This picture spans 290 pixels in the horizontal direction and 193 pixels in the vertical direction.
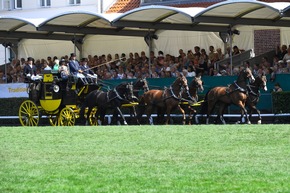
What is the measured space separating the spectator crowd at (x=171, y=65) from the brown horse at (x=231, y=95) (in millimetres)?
1366

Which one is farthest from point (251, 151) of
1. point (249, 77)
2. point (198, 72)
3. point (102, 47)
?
point (102, 47)

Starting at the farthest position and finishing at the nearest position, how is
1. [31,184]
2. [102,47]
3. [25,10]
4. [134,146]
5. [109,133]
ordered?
[25,10] → [102,47] → [109,133] → [134,146] → [31,184]

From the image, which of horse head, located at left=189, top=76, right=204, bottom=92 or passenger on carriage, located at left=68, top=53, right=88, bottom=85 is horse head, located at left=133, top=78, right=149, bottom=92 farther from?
passenger on carriage, located at left=68, top=53, right=88, bottom=85

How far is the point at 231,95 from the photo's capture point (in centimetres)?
2975

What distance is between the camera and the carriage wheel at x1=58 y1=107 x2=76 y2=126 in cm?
3081

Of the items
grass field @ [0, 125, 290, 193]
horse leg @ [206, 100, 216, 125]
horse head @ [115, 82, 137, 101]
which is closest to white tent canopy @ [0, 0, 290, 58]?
horse leg @ [206, 100, 216, 125]

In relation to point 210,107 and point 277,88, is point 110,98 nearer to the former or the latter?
point 210,107

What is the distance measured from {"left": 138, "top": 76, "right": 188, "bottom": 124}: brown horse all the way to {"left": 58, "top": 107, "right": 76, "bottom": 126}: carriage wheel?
2.27m

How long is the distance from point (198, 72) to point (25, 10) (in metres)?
19.6

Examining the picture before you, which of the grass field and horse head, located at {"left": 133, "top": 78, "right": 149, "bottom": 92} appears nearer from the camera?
the grass field

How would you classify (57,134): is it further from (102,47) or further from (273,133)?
(102,47)

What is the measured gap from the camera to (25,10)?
168ft

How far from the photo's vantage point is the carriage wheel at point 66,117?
30812mm

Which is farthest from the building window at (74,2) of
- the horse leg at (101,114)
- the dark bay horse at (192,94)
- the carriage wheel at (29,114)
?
the dark bay horse at (192,94)
